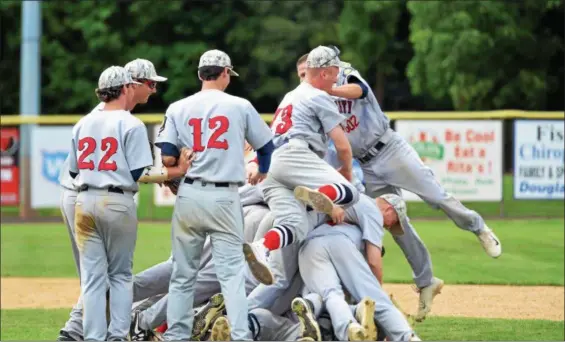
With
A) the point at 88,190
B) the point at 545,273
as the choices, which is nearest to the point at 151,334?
the point at 88,190

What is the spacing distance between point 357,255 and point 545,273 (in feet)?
25.7

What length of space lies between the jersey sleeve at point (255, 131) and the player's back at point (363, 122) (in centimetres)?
216

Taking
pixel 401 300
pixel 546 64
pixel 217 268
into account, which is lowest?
pixel 401 300

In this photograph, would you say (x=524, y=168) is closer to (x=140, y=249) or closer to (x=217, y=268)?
(x=140, y=249)

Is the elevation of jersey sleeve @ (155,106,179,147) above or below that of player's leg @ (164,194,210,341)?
above

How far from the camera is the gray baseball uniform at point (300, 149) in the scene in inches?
355

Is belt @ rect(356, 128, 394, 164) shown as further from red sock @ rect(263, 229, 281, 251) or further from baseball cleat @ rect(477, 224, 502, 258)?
red sock @ rect(263, 229, 281, 251)

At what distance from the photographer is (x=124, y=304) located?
27.7ft

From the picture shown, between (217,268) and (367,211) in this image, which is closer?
(217,268)

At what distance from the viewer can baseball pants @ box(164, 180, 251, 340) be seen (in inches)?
323

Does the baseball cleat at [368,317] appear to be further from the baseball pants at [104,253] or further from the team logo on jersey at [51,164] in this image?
the team logo on jersey at [51,164]

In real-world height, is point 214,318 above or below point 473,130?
below

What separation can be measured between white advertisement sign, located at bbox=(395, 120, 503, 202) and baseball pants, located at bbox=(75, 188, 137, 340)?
1448 centimetres

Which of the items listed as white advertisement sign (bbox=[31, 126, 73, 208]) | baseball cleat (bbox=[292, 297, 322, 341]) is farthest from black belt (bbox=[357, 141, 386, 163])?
white advertisement sign (bbox=[31, 126, 73, 208])
